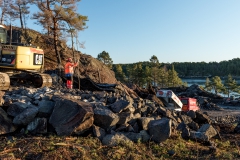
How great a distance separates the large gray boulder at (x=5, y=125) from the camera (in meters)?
6.22

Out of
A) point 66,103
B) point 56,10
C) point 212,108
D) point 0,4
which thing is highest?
point 0,4

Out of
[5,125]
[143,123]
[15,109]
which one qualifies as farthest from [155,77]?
[5,125]

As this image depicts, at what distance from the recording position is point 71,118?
629 centimetres

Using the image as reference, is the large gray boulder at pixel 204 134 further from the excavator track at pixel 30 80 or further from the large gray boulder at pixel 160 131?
the excavator track at pixel 30 80

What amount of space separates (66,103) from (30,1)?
22.0 meters

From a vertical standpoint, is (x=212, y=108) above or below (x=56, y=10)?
below

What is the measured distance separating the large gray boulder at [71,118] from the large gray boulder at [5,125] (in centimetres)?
92

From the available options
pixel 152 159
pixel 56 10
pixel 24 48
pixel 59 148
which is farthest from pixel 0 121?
pixel 56 10

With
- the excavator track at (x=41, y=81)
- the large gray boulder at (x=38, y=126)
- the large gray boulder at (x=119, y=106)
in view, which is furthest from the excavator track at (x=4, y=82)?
the large gray boulder at (x=119, y=106)

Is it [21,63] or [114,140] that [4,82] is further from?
[114,140]

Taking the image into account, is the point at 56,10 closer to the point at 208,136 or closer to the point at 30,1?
the point at 30,1

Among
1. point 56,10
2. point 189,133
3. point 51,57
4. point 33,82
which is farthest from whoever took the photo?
point 51,57

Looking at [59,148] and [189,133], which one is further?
[189,133]

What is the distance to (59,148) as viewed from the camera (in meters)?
5.28
